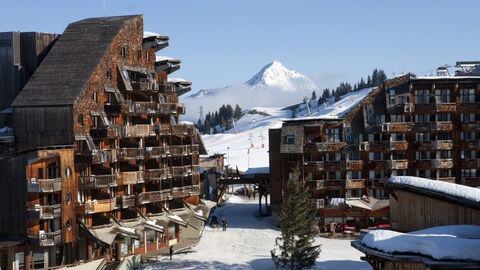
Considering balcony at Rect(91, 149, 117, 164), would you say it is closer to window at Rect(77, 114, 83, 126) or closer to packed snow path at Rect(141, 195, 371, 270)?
window at Rect(77, 114, 83, 126)

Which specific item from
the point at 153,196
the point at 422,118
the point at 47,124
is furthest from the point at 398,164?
the point at 47,124

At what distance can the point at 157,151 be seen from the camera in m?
76.0

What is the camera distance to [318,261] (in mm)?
64000

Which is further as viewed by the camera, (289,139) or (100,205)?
(289,139)

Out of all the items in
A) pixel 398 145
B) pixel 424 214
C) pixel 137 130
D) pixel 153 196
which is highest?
pixel 137 130

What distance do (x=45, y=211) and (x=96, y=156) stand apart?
8049 millimetres

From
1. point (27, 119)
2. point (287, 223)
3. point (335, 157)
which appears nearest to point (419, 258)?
point (287, 223)

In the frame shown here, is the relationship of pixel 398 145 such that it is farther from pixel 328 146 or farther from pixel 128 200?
pixel 128 200

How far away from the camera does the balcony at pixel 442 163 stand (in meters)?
87.9

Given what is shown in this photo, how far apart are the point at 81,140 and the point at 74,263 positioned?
39.9 feet

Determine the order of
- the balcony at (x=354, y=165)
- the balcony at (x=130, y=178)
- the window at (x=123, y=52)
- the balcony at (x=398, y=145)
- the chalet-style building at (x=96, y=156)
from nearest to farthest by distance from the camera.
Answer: the chalet-style building at (x=96, y=156) → the balcony at (x=130, y=178) → the window at (x=123, y=52) → the balcony at (x=354, y=165) → the balcony at (x=398, y=145)

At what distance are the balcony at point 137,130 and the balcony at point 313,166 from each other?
71.9 feet

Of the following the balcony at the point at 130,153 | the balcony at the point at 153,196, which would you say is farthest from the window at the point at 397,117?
the balcony at the point at 130,153

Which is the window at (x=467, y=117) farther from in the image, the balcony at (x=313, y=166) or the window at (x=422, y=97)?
the balcony at (x=313, y=166)
